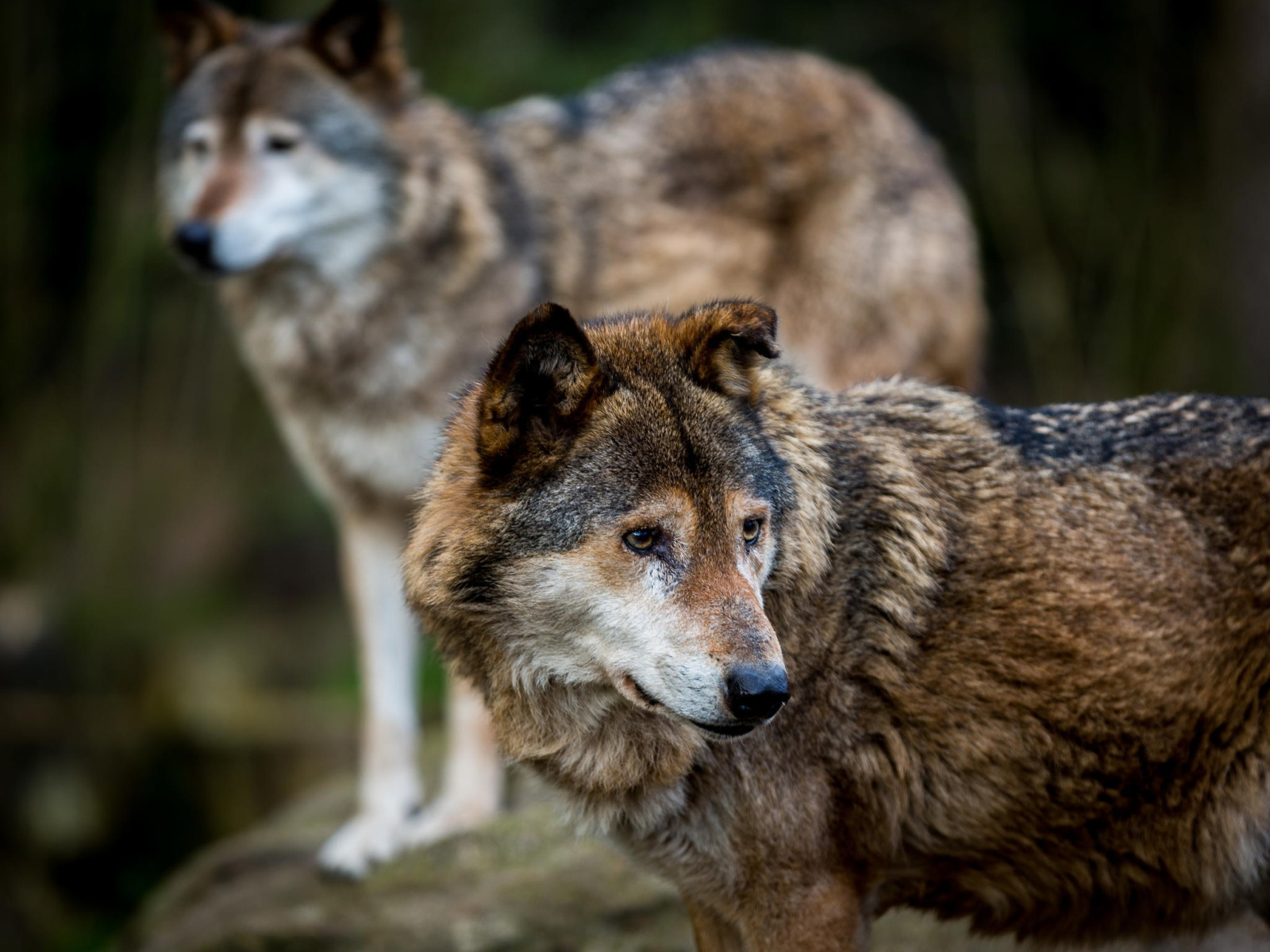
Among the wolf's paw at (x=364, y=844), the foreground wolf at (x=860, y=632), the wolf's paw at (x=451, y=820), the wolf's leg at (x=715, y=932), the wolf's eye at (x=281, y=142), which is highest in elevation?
the wolf's eye at (x=281, y=142)

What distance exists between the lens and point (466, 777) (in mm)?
5582

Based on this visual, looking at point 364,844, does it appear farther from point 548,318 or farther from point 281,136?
point 548,318

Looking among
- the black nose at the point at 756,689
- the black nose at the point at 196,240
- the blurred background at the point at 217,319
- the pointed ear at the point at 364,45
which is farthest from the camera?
the blurred background at the point at 217,319

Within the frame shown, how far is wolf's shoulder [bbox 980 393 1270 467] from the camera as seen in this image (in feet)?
10.9

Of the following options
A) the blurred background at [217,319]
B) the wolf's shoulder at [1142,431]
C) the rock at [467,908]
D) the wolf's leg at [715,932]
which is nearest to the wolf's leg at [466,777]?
the rock at [467,908]

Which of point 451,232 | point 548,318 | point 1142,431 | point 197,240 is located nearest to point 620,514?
point 548,318

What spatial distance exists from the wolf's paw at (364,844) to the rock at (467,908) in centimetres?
6

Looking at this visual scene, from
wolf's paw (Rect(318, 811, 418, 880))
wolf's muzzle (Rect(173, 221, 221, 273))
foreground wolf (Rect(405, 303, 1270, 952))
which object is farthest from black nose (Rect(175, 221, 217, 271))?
foreground wolf (Rect(405, 303, 1270, 952))

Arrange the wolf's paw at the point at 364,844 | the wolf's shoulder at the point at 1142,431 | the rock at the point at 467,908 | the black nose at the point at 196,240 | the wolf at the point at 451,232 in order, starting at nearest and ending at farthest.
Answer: the wolf's shoulder at the point at 1142,431
the rock at the point at 467,908
the wolf's paw at the point at 364,844
the black nose at the point at 196,240
the wolf at the point at 451,232

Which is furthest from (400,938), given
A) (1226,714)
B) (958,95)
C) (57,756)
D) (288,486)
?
(958,95)

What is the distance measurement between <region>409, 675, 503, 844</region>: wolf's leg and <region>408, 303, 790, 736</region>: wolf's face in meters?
2.54

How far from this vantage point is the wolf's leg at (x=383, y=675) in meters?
5.69

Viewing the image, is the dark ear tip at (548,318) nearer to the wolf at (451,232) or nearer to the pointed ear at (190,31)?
the wolf at (451,232)

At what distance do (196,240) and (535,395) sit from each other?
3.20m
